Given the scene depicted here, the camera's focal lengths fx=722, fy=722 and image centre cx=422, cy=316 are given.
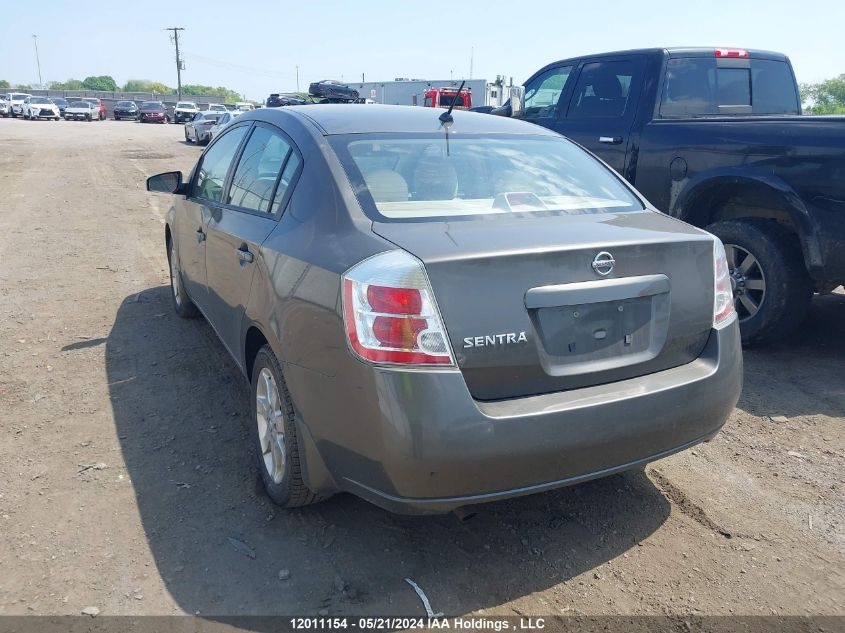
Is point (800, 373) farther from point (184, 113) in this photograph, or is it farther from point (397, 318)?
point (184, 113)

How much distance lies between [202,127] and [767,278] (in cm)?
2676

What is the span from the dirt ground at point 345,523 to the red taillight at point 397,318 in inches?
37.6

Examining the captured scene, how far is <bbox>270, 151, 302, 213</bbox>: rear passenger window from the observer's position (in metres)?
3.35

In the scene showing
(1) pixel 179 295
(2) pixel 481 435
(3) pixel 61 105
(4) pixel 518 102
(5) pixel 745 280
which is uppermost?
(4) pixel 518 102

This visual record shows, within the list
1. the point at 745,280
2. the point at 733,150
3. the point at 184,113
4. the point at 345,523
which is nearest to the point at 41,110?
the point at 184,113

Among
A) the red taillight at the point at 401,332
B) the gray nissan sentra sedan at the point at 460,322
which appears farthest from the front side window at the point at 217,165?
the red taillight at the point at 401,332

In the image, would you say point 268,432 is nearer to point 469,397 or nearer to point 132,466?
point 132,466

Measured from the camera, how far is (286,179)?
3.40m

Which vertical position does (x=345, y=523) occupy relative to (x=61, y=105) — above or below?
above

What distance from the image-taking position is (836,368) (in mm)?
5008

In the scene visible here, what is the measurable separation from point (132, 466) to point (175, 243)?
8.06ft

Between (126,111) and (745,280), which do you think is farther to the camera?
(126,111)

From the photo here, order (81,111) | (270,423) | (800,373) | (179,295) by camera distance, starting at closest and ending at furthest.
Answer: (270,423), (800,373), (179,295), (81,111)

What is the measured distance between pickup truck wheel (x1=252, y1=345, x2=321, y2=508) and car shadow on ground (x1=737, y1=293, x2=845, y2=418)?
2799 millimetres
